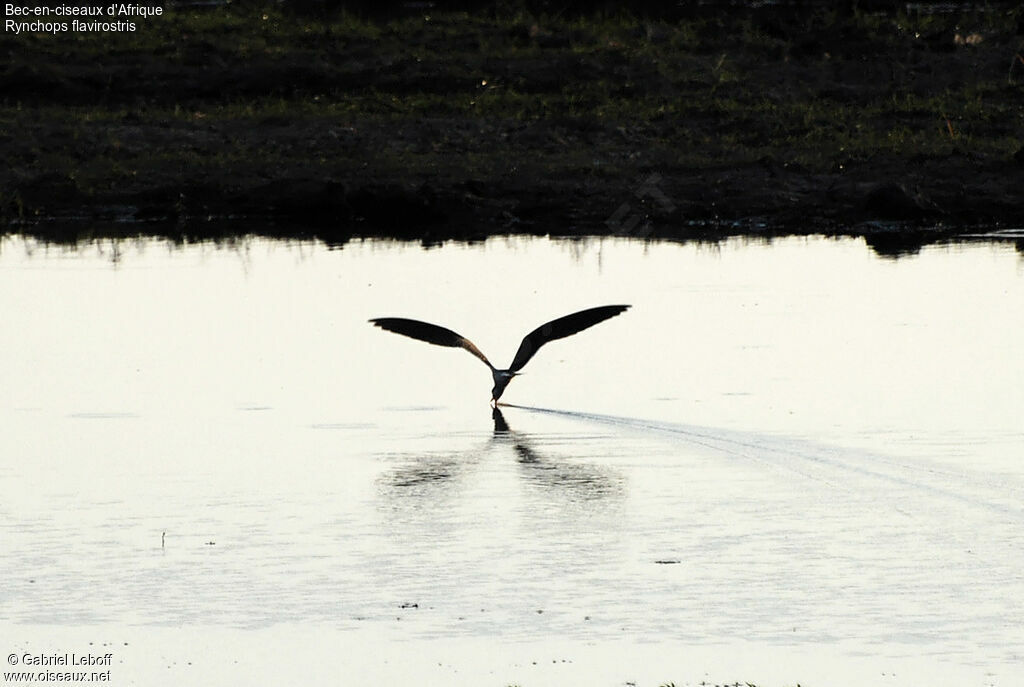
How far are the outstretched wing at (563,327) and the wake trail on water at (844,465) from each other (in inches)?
20.8

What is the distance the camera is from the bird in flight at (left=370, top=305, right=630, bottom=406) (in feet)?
40.1

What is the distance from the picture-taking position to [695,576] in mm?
8805

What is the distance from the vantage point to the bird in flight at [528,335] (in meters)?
12.2

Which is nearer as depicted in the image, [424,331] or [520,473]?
[520,473]

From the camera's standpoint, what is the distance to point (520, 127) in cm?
2766

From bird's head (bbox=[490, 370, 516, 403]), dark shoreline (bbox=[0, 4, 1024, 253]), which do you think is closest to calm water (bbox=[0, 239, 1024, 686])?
bird's head (bbox=[490, 370, 516, 403])

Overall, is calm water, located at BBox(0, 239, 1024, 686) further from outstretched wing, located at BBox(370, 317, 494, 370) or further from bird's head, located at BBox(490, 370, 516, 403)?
outstretched wing, located at BBox(370, 317, 494, 370)

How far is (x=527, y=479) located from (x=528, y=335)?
1.68 meters

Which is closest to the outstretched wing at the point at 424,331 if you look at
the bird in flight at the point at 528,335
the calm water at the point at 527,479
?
the bird in flight at the point at 528,335

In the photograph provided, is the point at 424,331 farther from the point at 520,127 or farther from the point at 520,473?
the point at 520,127

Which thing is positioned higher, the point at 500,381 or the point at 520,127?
the point at 520,127

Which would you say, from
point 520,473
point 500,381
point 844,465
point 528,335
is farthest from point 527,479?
point 500,381

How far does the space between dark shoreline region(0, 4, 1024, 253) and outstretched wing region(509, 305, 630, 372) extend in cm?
973

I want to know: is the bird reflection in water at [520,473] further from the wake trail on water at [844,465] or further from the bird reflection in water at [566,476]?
the wake trail on water at [844,465]
